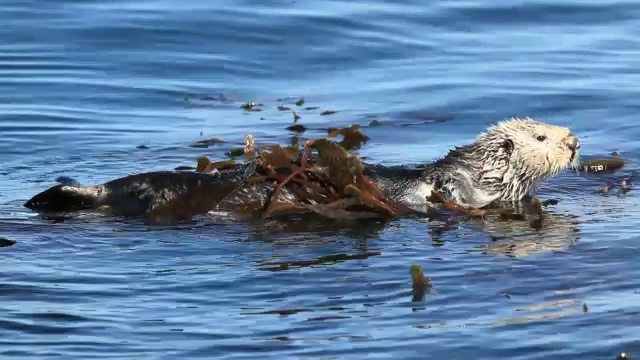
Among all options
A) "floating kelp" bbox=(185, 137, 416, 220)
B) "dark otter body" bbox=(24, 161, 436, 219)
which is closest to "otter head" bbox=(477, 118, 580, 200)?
"floating kelp" bbox=(185, 137, 416, 220)

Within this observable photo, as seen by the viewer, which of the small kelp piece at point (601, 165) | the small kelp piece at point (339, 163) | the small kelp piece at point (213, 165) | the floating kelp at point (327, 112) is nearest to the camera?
the small kelp piece at point (339, 163)

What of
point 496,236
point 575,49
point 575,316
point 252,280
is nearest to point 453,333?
point 575,316

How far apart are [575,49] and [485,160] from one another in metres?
4.78

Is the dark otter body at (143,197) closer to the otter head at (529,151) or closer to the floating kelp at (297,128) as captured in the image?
the otter head at (529,151)

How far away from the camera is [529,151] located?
7.75m

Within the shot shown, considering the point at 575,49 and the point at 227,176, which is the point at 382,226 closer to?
the point at 227,176

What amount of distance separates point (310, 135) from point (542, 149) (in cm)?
211

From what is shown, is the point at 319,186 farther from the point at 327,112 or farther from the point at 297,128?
the point at 327,112

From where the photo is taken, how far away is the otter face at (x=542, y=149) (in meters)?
7.75

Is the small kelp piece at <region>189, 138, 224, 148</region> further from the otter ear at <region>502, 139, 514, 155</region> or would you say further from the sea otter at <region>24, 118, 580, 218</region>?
the otter ear at <region>502, 139, 514, 155</region>

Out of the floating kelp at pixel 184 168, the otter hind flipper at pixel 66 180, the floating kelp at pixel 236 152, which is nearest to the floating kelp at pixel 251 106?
the floating kelp at pixel 236 152

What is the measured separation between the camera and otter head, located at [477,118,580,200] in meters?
7.75

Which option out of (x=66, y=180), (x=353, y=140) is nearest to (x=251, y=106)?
(x=353, y=140)

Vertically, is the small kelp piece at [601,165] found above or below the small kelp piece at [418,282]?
above
